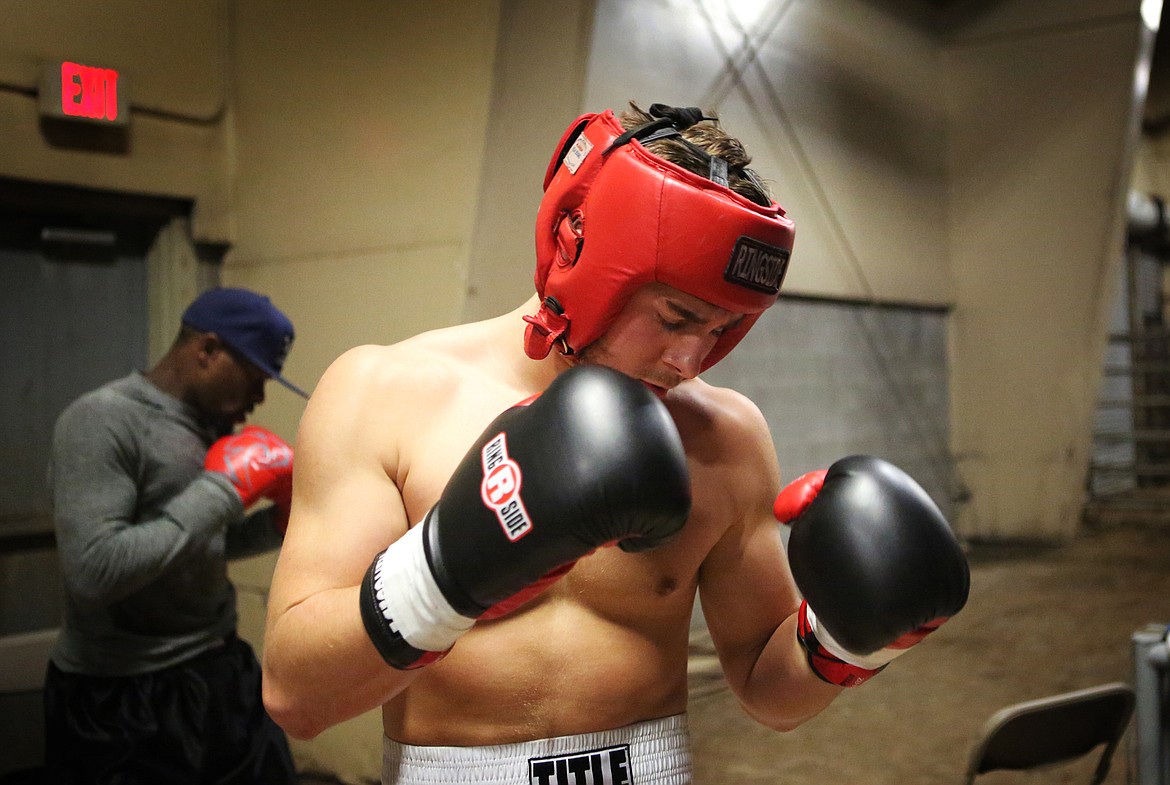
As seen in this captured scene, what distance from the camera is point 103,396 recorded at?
7.37 feet

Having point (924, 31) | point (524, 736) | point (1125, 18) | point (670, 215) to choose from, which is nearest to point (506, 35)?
point (670, 215)

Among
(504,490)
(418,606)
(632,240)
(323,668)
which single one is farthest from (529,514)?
(632,240)

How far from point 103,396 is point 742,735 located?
8.32ft

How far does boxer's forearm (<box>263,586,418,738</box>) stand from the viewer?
1.07 metres

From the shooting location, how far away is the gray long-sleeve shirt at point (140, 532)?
2090mm

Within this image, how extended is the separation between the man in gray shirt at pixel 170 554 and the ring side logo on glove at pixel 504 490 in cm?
133

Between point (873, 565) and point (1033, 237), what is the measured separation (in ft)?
20.3

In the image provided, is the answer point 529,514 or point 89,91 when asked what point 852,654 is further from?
point 89,91

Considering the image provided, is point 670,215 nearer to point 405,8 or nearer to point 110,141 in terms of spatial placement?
point 405,8

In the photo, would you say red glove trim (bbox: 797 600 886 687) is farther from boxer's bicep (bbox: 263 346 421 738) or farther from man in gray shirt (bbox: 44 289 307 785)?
man in gray shirt (bbox: 44 289 307 785)

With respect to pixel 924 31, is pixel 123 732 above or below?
below

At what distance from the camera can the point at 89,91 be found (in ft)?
9.38

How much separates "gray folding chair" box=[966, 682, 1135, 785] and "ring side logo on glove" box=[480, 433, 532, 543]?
1.29 metres

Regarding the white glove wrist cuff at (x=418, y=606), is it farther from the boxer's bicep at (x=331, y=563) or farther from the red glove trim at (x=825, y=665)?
the red glove trim at (x=825, y=665)
